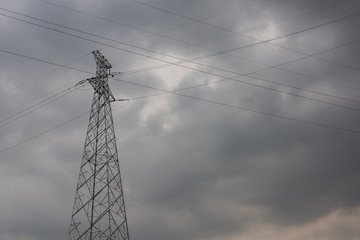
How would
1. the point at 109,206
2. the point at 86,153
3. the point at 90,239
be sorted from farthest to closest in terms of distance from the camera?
the point at 86,153 < the point at 109,206 < the point at 90,239

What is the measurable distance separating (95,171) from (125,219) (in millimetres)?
5040

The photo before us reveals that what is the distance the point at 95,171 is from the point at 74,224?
482 cm

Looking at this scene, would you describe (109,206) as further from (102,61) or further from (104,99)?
(102,61)

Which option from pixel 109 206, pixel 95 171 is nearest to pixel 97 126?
pixel 95 171

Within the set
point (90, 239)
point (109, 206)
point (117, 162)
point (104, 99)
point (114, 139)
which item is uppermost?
point (104, 99)

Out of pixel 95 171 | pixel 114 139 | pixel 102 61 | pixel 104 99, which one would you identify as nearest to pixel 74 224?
pixel 95 171

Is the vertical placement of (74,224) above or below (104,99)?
below

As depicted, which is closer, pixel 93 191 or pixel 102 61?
pixel 93 191

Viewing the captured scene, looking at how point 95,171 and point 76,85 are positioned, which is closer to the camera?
point 95,171

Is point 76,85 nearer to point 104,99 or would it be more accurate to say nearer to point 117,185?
point 104,99

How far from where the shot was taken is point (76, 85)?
38125 millimetres

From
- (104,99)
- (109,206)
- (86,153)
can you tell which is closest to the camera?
(109,206)

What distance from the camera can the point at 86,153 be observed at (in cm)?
3462

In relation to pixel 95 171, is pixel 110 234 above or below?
below
